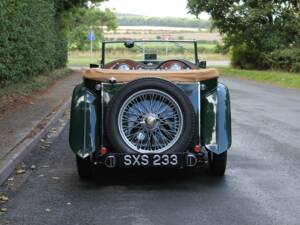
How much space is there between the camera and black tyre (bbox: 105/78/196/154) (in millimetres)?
6191

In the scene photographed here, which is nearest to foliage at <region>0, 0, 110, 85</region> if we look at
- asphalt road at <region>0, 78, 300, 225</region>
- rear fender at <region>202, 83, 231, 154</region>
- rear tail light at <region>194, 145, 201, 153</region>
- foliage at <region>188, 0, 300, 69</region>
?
asphalt road at <region>0, 78, 300, 225</region>

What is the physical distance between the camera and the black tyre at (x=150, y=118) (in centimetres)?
619

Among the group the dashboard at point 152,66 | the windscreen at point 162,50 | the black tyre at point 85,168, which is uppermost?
the windscreen at point 162,50

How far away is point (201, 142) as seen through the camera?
21.2 feet

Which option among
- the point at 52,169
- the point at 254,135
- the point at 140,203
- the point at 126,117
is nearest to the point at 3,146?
the point at 52,169

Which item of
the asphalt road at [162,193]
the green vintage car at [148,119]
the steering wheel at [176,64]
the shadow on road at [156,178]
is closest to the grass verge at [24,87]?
the asphalt road at [162,193]

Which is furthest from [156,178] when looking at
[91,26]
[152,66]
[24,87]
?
[91,26]

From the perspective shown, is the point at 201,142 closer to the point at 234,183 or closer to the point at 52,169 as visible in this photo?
the point at 234,183

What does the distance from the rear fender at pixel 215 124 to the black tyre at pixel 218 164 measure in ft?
0.82

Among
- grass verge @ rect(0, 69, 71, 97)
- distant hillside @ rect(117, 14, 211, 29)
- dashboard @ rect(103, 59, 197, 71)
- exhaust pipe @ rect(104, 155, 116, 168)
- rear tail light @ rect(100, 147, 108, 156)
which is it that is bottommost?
grass verge @ rect(0, 69, 71, 97)

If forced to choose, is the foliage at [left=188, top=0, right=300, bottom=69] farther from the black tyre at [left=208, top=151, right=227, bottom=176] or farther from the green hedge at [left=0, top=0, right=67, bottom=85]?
the black tyre at [left=208, top=151, right=227, bottom=176]

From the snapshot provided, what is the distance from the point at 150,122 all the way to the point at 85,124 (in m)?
0.71

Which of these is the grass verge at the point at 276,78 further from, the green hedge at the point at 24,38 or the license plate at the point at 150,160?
the license plate at the point at 150,160

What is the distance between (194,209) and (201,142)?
3.63 feet
